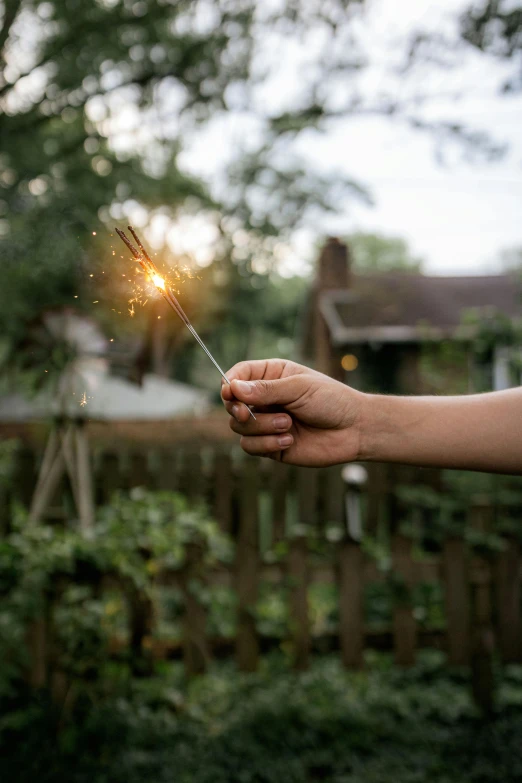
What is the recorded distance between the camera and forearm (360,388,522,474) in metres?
1.48

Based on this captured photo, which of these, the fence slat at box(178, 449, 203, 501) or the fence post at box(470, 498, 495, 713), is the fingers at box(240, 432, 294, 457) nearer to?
the fence post at box(470, 498, 495, 713)

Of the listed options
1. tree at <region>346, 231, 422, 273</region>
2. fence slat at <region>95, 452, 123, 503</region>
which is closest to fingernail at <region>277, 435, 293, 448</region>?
fence slat at <region>95, 452, 123, 503</region>

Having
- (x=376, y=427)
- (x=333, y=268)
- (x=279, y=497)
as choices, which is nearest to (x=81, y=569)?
(x=376, y=427)

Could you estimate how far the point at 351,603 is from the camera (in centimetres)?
345

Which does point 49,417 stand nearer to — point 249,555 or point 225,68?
point 249,555

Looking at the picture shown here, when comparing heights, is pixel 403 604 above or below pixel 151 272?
below

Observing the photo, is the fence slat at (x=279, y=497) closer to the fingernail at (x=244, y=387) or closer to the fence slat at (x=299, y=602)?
the fence slat at (x=299, y=602)

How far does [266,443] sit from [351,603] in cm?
235

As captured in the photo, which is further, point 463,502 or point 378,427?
point 463,502

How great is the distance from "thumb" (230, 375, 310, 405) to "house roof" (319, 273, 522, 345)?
11828 mm

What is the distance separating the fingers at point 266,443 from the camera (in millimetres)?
1422

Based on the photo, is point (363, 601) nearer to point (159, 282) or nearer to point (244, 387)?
point (244, 387)

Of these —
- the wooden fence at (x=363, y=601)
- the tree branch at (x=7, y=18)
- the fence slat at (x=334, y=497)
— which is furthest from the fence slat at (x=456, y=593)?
the tree branch at (x=7, y=18)

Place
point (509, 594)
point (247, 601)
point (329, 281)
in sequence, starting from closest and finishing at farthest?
point (247, 601) < point (509, 594) < point (329, 281)
